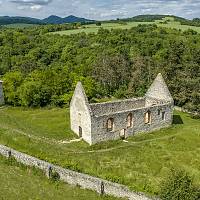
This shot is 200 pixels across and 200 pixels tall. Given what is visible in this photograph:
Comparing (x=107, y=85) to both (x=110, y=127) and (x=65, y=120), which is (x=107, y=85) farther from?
(x=110, y=127)

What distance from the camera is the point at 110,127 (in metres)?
39.3

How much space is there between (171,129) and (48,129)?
1459cm

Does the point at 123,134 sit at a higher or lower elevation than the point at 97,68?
lower

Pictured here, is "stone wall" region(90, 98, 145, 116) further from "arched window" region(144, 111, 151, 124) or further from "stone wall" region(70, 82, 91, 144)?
"arched window" region(144, 111, 151, 124)

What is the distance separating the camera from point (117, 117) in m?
39.2

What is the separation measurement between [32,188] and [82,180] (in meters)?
4.05

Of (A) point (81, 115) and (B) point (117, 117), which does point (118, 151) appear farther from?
(A) point (81, 115)

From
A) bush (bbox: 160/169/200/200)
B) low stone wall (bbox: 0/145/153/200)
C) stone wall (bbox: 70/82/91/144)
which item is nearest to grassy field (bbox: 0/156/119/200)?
low stone wall (bbox: 0/145/153/200)

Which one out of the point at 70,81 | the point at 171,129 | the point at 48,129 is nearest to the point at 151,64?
the point at 70,81

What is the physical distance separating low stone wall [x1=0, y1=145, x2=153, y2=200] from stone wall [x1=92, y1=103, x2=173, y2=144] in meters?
7.77

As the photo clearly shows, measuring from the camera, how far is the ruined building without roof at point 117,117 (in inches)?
1490

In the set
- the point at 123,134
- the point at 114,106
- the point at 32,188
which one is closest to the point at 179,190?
the point at 32,188

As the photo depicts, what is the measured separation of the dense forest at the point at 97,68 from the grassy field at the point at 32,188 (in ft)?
88.8

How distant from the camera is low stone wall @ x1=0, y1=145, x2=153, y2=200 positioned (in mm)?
27281
